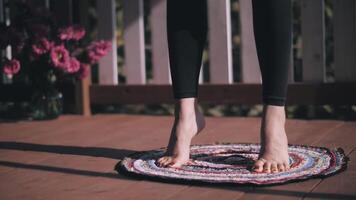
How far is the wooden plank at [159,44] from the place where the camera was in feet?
9.75

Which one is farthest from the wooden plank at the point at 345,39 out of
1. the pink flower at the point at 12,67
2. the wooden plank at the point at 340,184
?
the pink flower at the point at 12,67

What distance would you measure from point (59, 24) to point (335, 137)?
1550 mm

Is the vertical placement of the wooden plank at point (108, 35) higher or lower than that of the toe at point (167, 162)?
higher

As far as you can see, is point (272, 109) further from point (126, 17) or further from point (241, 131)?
point (126, 17)

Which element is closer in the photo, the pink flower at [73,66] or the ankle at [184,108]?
the ankle at [184,108]

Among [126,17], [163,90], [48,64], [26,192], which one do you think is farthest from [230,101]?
[26,192]

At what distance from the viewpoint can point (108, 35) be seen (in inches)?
122

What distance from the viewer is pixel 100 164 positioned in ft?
6.16

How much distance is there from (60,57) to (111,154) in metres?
0.98

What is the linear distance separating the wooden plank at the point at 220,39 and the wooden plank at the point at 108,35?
51 centimetres

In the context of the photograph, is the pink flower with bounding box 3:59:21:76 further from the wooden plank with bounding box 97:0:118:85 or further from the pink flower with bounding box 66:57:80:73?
the wooden plank with bounding box 97:0:118:85

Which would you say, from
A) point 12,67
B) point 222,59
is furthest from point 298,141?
point 12,67

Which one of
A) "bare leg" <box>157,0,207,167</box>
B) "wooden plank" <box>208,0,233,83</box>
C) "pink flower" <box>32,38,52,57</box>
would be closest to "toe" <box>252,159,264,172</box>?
"bare leg" <box>157,0,207,167</box>

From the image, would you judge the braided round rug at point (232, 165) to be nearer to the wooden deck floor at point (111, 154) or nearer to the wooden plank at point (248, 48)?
the wooden deck floor at point (111, 154)
